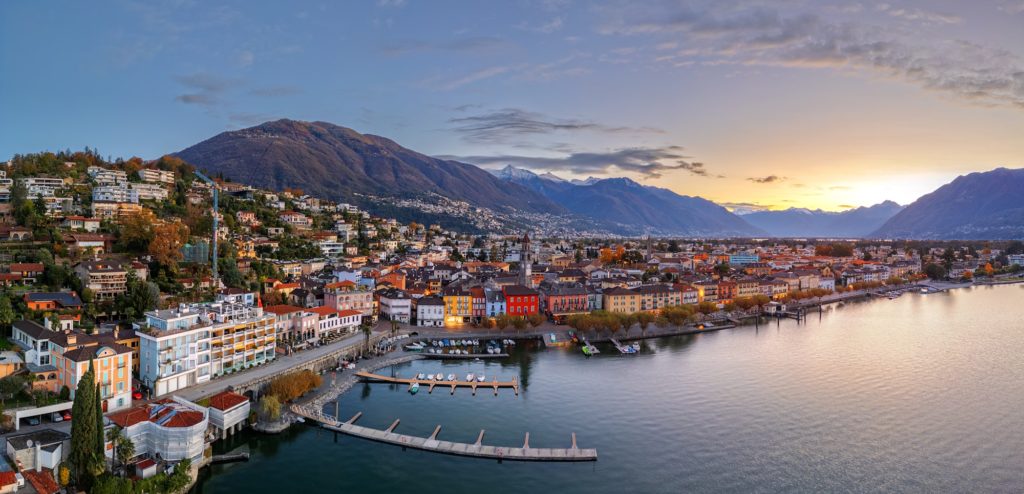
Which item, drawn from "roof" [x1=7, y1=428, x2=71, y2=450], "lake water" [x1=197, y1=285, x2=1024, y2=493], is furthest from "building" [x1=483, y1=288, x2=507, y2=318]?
"roof" [x1=7, y1=428, x2=71, y2=450]

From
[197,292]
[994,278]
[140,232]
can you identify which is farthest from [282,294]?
[994,278]

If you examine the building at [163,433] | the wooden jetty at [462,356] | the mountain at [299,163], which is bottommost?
the wooden jetty at [462,356]

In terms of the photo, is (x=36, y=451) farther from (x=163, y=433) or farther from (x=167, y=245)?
(x=167, y=245)

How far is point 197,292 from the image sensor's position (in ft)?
106

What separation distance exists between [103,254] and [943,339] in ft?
167

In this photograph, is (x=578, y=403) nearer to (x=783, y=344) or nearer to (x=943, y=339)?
(x=783, y=344)

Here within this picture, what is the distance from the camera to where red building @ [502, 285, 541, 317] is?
4131 cm

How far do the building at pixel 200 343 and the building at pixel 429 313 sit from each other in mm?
12767

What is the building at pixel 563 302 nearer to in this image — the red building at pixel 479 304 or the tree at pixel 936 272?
the red building at pixel 479 304

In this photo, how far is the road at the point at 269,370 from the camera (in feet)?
73.5

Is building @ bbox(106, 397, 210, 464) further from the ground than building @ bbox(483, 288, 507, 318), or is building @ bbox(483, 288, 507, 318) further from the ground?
building @ bbox(483, 288, 507, 318)

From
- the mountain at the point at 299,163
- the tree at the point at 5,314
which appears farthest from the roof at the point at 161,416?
the mountain at the point at 299,163

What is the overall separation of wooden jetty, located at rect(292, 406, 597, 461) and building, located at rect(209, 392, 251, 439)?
2.75 meters

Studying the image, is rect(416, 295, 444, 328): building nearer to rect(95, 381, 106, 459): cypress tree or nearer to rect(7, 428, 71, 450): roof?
rect(7, 428, 71, 450): roof
